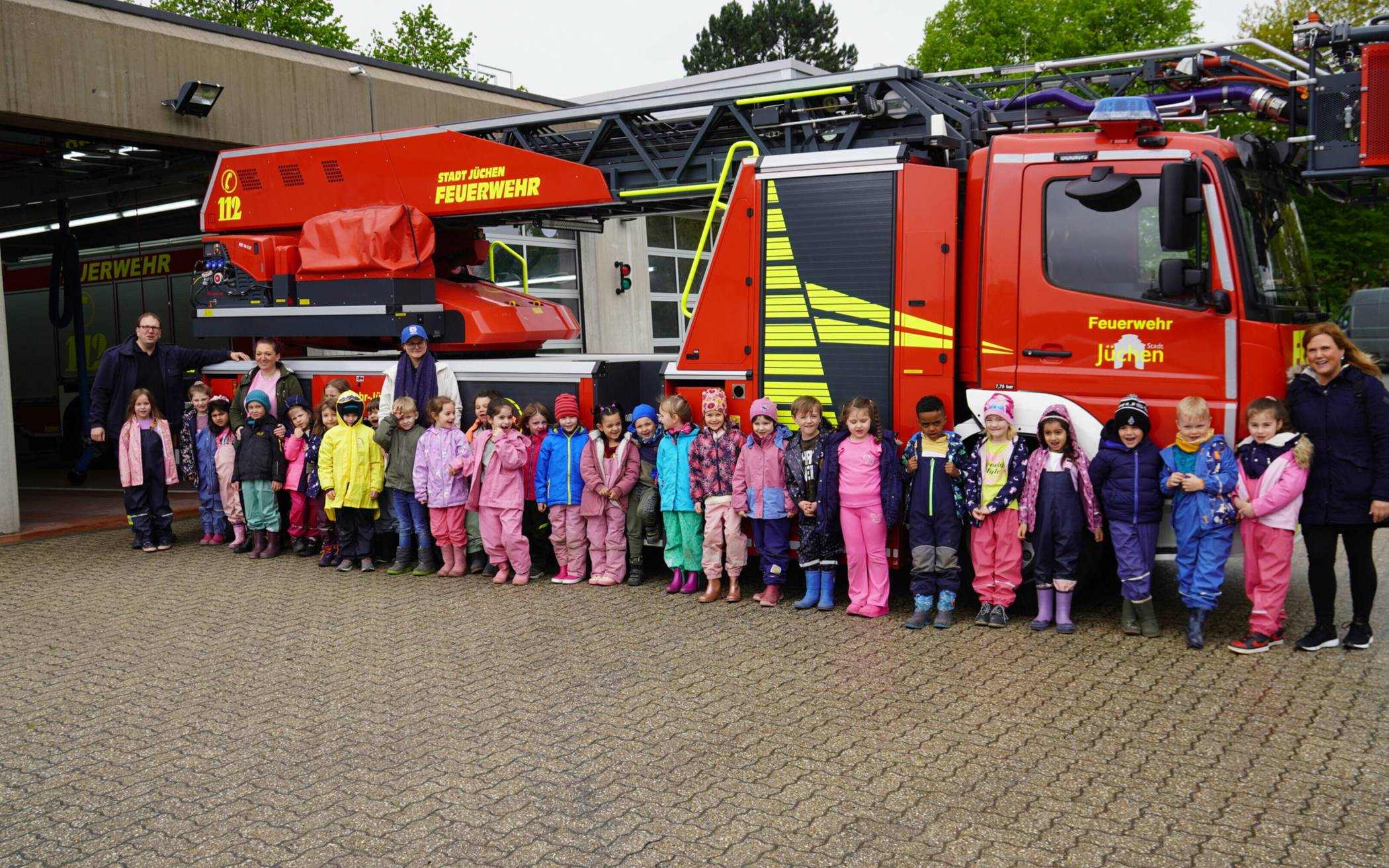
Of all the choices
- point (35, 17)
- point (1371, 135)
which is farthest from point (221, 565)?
point (1371, 135)

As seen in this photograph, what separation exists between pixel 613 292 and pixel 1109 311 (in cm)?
1201

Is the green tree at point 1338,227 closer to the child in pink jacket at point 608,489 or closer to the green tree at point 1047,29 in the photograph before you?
the green tree at point 1047,29

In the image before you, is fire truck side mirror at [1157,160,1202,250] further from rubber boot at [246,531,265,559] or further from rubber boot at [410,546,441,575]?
rubber boot at [246,531,265,559]

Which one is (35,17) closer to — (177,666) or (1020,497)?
(177,666)

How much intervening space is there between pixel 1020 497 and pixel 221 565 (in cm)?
639

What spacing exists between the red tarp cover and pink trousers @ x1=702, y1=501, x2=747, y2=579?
11.5 feet

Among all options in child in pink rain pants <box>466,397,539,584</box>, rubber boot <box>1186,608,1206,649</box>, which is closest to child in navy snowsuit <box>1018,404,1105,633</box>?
rubber boot <box>1186,608,1206,649</box>

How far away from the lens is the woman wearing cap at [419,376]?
28.9 feet

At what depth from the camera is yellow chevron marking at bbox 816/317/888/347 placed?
23.8ft

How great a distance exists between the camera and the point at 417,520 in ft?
28.9

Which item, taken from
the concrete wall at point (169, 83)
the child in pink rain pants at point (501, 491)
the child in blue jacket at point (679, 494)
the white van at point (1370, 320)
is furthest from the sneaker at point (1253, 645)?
the white van at point (1370, 320)

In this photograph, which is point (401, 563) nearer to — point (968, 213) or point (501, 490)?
point (501, 490)

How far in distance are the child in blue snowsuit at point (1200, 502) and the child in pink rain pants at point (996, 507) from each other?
0.83 meters

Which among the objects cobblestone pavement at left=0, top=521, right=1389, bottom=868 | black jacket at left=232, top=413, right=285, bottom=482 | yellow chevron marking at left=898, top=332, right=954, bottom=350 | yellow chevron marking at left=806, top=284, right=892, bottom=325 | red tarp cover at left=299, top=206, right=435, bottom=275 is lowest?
cobblestone pavement at left=0, top=521, right=1389, bottom=868
